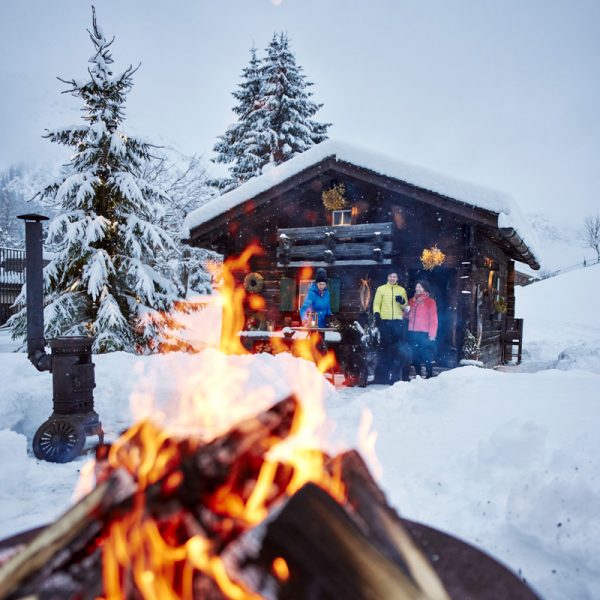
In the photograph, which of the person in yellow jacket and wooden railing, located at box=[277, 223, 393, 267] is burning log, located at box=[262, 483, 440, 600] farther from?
wooden railing, located at box=[277, 223, 393, 267]

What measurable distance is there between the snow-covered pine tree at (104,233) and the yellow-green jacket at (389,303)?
6601 millimetres

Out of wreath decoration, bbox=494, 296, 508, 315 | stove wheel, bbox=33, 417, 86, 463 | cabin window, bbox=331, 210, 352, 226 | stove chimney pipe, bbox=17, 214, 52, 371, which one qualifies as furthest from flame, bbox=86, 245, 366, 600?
wreath decoration, bbox=494, 296, 508, 315

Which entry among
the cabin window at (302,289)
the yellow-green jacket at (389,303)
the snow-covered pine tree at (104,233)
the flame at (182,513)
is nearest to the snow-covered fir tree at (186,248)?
the snow-covered pine tree at (104,233)

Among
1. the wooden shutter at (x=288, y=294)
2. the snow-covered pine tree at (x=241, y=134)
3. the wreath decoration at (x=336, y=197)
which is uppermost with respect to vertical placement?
the snow-covered pine tree at (x=241, y=134)

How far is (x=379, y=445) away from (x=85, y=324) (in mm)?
10021

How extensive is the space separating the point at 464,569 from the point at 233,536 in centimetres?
92

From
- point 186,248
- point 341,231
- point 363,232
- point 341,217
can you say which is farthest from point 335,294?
point 186,248

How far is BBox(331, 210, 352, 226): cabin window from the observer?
11.1m

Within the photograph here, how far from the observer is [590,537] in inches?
99.2

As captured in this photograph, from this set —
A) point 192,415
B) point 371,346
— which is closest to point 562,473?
point 192,415

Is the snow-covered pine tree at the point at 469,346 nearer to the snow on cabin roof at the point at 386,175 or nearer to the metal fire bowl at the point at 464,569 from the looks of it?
the snow on cabin roof at the point at 386,175

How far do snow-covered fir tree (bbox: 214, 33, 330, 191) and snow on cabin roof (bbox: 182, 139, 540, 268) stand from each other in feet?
33.5

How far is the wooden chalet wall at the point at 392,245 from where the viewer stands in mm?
9750

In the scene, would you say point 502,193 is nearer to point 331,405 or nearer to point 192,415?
point 331,405
